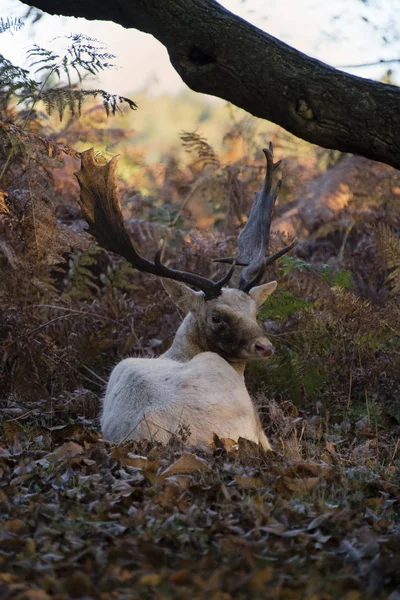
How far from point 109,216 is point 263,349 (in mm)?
1773

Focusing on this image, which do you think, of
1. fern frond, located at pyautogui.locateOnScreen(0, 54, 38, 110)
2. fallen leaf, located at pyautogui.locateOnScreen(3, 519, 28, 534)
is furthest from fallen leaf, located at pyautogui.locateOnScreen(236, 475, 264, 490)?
fern frond, located at pyautogui.locateOnScreen(0, 54, 38, 110)

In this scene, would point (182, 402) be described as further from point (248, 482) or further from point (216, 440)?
point (248, 482)

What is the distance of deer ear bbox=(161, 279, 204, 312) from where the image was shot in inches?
310

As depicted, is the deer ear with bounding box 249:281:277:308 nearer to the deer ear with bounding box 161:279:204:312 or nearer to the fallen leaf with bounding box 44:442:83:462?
the deer ear with bounding box 161:279:204:312

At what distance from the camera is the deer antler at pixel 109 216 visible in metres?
7.70

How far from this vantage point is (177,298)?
794cm

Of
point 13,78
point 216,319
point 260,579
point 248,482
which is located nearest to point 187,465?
point 248,482

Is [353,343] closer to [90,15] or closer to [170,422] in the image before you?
[170,422]

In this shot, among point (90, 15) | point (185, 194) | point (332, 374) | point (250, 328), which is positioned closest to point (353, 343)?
point (332, 374)

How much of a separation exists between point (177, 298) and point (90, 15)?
8.22ft

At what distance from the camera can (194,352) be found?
8.04m

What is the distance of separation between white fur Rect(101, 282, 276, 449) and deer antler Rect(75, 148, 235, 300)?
33 centimetres

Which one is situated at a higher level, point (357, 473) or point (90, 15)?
point (90, 15)

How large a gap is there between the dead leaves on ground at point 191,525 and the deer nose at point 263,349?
133 centimetres
